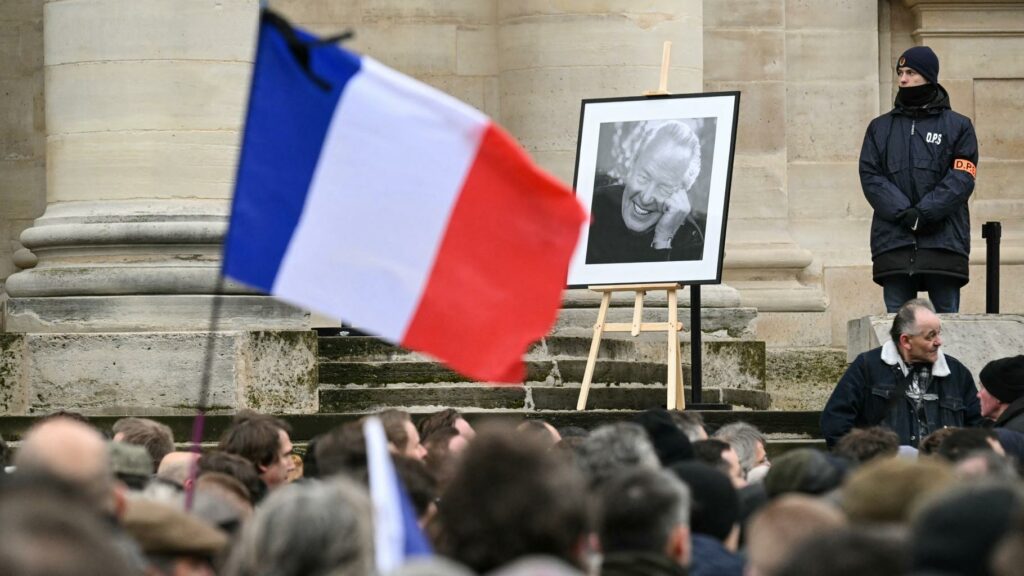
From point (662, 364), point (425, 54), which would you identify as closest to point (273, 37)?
point (662, 364)

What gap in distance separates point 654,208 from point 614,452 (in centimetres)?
612

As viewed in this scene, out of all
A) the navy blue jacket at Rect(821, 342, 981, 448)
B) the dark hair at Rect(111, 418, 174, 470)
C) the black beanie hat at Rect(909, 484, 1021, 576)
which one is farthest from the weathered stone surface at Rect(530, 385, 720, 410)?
Answer: the black beanie hat at Rect(909, 484, 1021, 576)

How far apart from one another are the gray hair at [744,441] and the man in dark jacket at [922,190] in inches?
140

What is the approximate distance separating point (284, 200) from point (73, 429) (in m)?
1.79

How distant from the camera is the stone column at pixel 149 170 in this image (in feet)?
38.8

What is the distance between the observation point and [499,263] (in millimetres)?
6590

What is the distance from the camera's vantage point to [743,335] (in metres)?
13.8

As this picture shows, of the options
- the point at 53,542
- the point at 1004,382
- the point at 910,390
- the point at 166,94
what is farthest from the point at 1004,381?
the point at 53,542

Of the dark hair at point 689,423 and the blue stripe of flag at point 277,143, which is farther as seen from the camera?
the dark hair at point 689,423

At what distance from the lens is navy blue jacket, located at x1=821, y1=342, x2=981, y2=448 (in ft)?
32.4

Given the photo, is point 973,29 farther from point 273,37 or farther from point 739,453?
point 273,37

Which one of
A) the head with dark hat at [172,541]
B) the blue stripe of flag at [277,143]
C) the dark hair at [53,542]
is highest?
the blue stripe of flag at [277,143]

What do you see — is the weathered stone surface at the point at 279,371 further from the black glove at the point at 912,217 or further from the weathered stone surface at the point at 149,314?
the black glove at the point at 912,217

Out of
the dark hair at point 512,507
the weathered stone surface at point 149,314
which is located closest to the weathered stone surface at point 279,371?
the weathered stone surface at point 149,314
